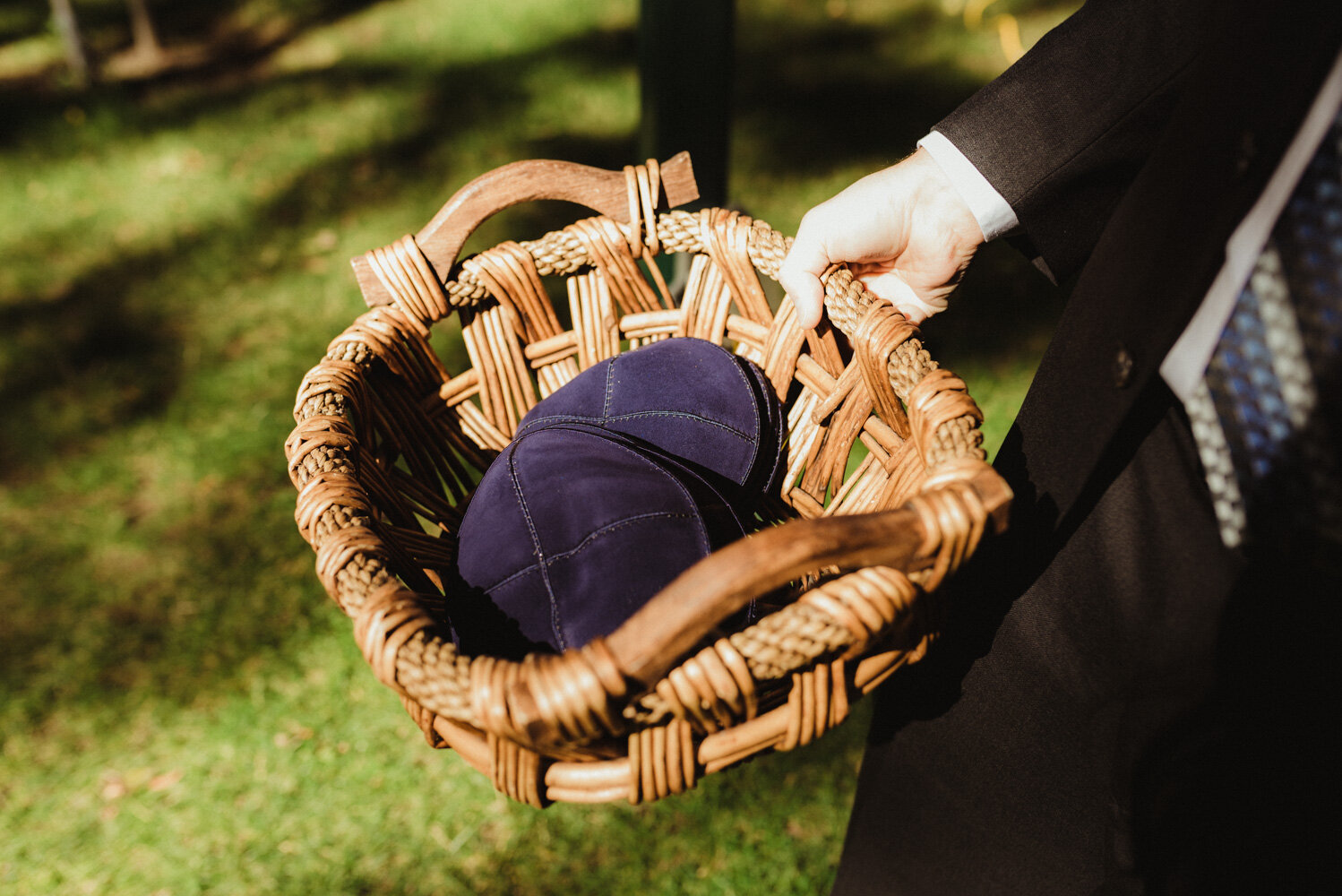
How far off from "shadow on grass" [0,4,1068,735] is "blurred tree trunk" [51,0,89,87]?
17cm

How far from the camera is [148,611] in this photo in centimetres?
180

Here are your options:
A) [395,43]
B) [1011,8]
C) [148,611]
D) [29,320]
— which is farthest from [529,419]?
[1011,8]

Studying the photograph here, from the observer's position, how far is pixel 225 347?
239 centimetres

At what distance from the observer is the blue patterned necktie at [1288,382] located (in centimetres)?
61

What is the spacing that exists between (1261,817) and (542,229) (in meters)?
2.52

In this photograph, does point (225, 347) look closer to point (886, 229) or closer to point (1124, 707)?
point (886, 229)

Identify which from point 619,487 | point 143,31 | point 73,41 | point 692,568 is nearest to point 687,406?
point 619,487

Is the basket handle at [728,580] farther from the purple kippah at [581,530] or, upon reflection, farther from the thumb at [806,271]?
the thumb at [806,271]

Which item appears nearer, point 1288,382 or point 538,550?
point 1288,382

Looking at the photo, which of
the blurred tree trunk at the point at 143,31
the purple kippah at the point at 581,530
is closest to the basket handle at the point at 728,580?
the purple kippah at the point at 581,530

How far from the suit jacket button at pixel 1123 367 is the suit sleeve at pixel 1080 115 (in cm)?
25

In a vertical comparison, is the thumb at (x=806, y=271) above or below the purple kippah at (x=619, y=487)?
above

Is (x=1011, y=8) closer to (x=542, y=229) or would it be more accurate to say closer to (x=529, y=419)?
(x=542, y=229)

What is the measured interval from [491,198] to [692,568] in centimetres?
62
